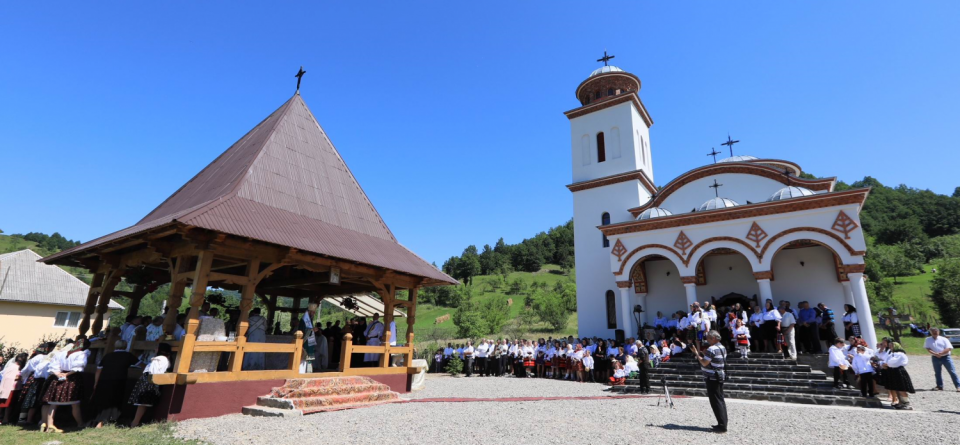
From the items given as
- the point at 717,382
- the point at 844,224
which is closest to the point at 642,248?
the point at 844,224

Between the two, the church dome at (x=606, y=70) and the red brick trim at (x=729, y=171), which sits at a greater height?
the church dome at (x=606, y=70)

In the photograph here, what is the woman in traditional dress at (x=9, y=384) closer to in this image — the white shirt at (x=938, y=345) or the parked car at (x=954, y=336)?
the white shirt at (x=938, y=345)

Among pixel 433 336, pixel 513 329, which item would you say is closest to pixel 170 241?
pixel 433 336

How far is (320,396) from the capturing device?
27.8 feet

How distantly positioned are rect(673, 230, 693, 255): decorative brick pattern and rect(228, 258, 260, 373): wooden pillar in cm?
1423

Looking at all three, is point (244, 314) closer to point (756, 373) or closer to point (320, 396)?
point (320, 396)

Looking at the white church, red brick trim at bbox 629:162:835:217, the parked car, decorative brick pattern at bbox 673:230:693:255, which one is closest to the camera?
the white church

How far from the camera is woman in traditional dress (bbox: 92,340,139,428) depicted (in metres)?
7.67

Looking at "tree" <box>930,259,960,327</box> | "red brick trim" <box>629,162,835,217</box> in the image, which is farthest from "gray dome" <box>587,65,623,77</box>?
"tree" <box>930,259,960,327</box>

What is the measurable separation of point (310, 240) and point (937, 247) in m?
88.1

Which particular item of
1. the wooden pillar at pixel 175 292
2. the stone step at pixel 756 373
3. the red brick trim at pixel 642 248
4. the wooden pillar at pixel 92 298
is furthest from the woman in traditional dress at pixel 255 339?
the red brick trim at pixel 642 248

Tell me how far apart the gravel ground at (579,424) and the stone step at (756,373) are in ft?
6.15

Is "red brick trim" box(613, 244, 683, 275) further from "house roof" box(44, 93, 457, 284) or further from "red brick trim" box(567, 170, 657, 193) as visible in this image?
"house roof" box(44, 93, 457, 284)

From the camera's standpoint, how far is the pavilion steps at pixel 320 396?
7812 mm
